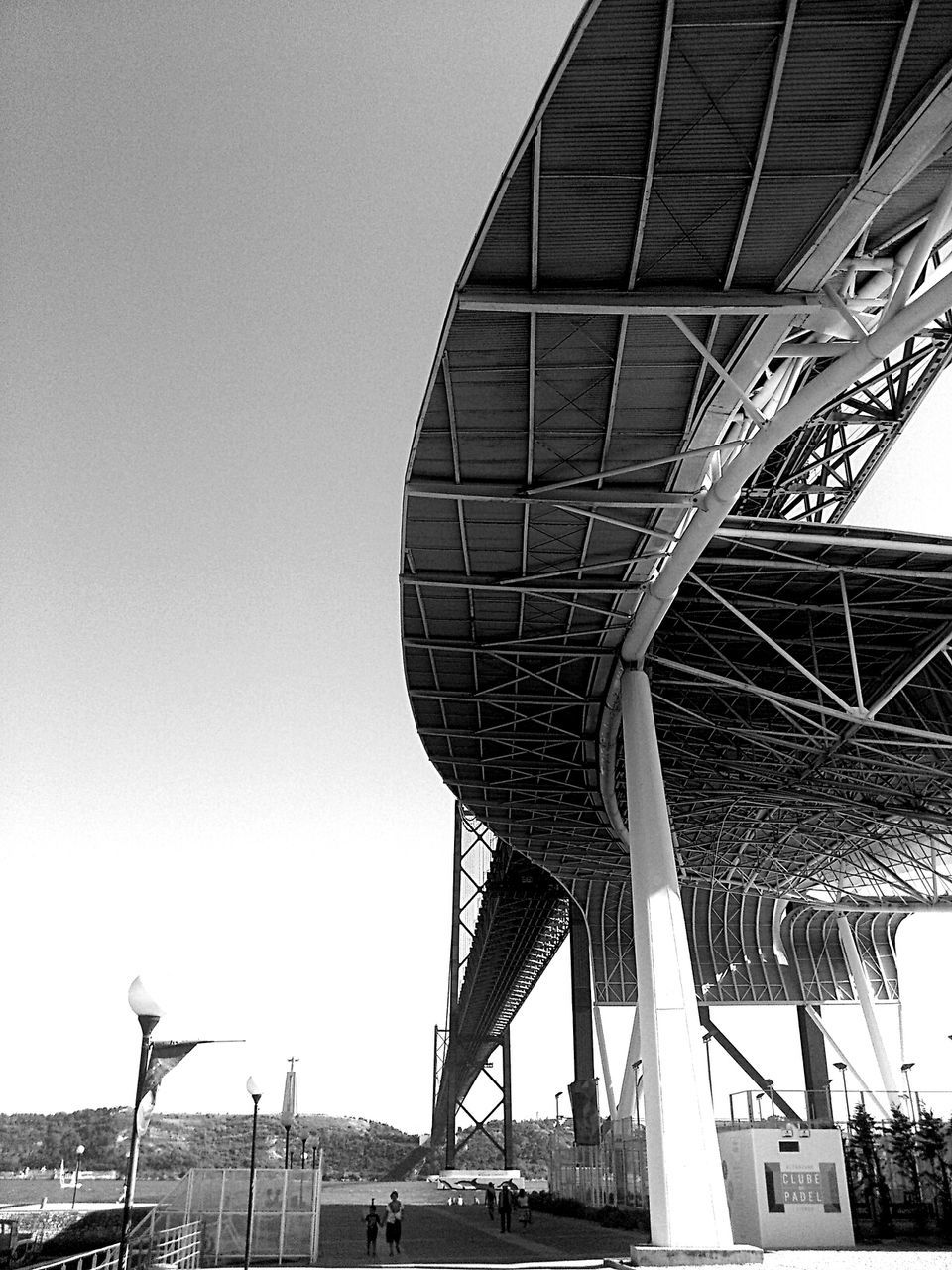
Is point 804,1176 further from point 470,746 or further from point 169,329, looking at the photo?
point 169,329

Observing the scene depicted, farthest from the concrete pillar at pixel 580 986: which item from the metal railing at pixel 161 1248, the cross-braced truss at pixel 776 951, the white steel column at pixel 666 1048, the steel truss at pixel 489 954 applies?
the white steel column at pixel 666 1048

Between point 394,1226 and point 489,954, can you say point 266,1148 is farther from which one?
point 394,1226

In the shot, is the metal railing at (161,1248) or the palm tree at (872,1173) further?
the palm tree at (872,1173)

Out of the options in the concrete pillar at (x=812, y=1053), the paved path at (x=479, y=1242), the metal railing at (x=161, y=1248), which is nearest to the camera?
the metal railing at (x=161, y=1248)

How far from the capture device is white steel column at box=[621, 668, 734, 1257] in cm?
1920

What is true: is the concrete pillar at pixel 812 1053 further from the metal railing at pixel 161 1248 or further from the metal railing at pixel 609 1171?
the metal railing at pixel 161 1248

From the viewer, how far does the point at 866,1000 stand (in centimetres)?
7350

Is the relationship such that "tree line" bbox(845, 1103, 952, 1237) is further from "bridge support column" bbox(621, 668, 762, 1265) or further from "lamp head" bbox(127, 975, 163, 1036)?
"lamp head" bbox(127, 975, 163, 1036)

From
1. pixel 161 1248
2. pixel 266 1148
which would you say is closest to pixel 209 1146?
pixel 266 1148

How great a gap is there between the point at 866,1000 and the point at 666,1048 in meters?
60.4

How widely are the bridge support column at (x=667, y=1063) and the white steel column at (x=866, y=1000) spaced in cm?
5826

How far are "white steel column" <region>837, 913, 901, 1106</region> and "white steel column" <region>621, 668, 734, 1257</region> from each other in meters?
58.2

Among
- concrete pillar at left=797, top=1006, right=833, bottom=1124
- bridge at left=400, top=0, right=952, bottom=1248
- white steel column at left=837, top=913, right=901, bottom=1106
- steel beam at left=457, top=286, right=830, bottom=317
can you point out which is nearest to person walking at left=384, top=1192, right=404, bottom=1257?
bridge at left=400, top=0, right=952, bottom=1248

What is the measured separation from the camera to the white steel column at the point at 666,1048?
19.2 metres
